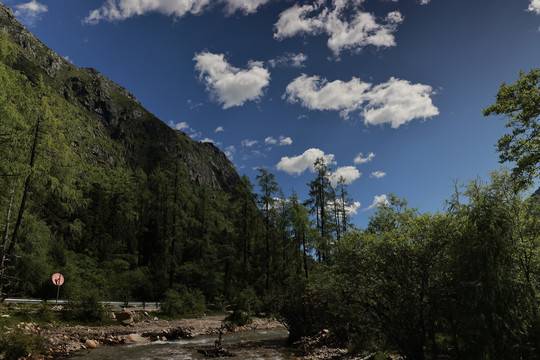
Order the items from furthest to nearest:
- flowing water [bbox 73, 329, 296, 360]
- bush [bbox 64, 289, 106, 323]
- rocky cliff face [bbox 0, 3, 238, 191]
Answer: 1. rocky cliff face [bbox 0, 3, 238, 191]
2. bush [bbox 64, 289, 106, 323]
3. flowing water [bbox 73, 329, 296, 360]

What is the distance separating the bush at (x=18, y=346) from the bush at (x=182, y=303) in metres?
15.7

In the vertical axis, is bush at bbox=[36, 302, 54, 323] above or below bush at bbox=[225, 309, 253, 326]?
above

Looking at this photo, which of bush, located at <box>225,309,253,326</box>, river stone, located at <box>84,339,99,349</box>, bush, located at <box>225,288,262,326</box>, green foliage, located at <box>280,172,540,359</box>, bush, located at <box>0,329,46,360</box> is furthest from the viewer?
bush, located at <box>225,288,262,326</box>

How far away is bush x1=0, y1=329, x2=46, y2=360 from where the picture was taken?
9625 mm

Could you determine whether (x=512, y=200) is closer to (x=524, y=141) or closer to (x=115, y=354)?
(x=524, y=141)

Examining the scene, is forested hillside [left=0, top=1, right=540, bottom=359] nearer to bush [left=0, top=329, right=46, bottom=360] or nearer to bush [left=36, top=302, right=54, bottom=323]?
bush [left=0, top=329, right=46, bottom=360]

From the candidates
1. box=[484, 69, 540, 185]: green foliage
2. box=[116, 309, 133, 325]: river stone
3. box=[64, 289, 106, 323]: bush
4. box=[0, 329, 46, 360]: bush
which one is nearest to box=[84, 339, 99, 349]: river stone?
box=[0, 329, 46, 360]: bush

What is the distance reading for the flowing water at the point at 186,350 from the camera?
41.9ft

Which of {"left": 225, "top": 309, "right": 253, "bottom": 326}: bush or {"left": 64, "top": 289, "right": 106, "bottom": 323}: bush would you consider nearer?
{"left": 64, "top": 289, "right": 106, "bottom": 323}: bush

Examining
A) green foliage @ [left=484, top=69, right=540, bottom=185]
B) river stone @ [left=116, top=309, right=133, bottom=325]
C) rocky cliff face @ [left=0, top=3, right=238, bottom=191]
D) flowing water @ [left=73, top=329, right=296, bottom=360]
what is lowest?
flowing water @ [left=73, top=329, right=296, bottom=360]

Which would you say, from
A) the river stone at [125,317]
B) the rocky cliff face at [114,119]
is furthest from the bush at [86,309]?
the rocky cliff face at [114,119]

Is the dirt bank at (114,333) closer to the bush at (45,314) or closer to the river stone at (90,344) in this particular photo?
the river stone at (90,344)

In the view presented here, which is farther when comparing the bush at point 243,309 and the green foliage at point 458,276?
the bush at point 243,309

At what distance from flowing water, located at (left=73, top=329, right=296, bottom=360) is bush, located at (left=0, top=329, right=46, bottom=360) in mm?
1894
